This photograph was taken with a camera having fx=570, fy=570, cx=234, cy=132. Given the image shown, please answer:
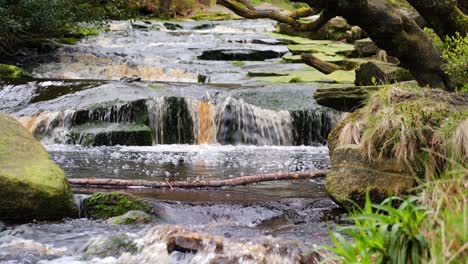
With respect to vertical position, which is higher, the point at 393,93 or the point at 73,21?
the point at 73,21

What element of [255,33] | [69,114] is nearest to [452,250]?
[69,114]

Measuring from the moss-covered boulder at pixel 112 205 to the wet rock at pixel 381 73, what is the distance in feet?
25.2

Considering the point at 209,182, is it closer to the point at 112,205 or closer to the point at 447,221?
the point at 112,205

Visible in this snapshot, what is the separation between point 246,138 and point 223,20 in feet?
65.8

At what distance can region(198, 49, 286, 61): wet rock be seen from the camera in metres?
20.7

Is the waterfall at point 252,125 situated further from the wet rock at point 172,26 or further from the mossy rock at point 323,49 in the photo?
the wet rock at point 172,26

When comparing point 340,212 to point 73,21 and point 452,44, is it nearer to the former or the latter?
point 452,44

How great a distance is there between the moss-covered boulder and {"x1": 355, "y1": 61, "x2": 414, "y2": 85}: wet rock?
7.68 m

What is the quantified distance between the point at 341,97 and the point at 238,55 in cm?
986

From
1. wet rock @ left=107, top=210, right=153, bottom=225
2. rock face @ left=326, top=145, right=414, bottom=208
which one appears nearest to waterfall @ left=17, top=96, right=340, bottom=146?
rock face @ left=326, top=145, right=414, bottom=208

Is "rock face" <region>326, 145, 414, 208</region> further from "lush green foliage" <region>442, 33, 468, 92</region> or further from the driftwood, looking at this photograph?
the driftwood

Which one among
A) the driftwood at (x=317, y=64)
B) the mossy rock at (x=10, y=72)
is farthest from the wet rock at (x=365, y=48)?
the mossy rock at (x=10, y=72)

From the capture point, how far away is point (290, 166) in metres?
9.29

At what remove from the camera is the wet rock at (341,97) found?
36.8ft
